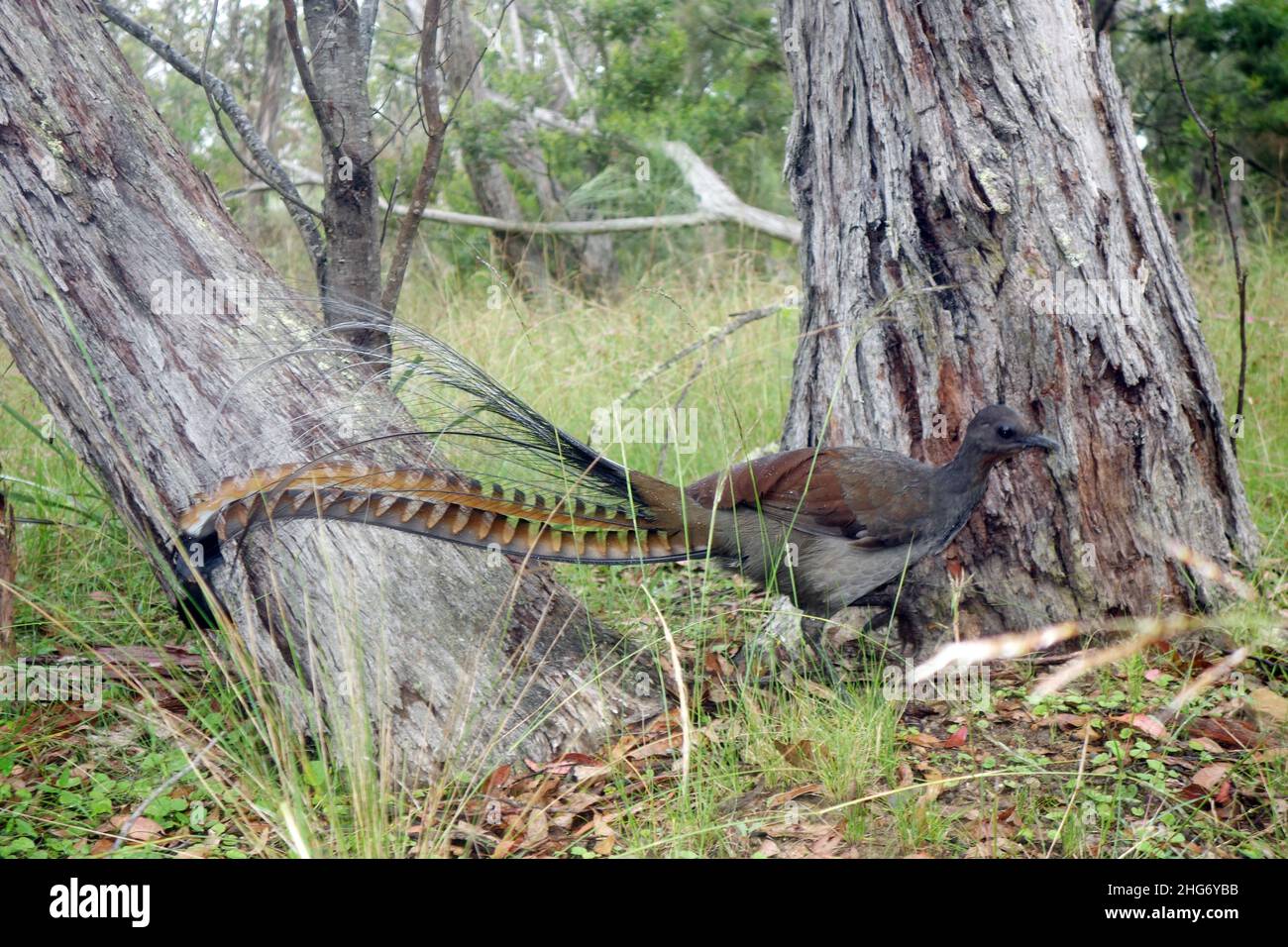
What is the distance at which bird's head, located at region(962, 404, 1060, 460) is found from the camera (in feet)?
11.3

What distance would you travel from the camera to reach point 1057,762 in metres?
3.12

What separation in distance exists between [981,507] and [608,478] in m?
1.33

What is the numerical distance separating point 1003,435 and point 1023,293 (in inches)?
19.7

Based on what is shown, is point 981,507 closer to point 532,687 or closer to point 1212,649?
point 1212,649

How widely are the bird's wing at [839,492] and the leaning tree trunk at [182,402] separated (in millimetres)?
851

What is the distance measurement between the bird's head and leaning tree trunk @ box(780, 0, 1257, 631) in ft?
0.88

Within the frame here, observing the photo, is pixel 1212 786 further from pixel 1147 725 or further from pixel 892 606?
pixel 892 606

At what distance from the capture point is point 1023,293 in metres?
3.60

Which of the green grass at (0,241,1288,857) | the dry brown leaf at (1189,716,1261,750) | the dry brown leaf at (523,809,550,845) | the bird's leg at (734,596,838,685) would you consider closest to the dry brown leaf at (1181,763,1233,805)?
the green grass at (0,241,1288,857)

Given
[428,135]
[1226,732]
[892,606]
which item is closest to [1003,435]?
[892,606]

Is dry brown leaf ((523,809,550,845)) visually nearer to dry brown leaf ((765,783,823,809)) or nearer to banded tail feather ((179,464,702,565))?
dry brown leaf ((765,783,823,809))

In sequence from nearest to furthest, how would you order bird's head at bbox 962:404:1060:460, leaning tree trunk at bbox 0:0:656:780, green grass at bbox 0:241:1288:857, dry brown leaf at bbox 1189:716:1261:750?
green grass at bbox 0:241:1288:857 < leaning tree trunk at bbox 0:0:656:780 < dry brown leaf at bbox 1189:716:1261:750 < bird's head at bbox 962:404:1060:460

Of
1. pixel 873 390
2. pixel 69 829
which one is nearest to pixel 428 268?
pixel 873 390

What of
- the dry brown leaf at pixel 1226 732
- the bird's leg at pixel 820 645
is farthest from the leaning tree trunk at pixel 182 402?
the dry brown leaf at pixel 1226 732
